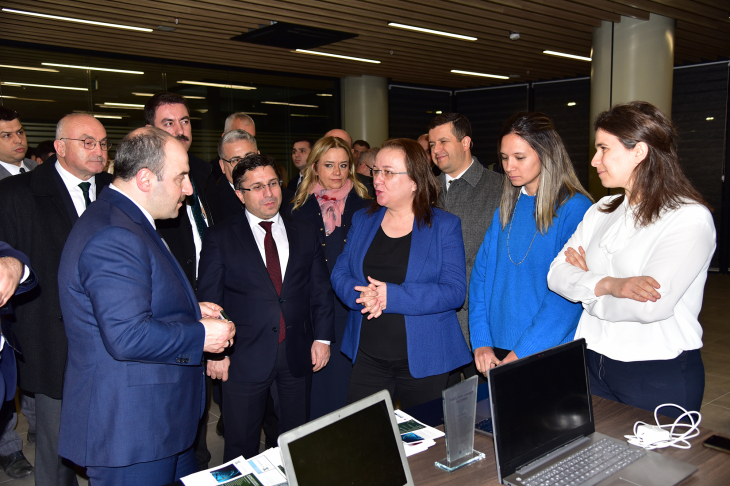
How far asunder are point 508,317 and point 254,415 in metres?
1.32

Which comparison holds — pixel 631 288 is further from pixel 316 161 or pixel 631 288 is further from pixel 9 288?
pixel 316 161

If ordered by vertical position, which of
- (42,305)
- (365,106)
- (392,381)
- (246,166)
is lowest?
(392,381)

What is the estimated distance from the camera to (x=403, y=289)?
2.37 metres

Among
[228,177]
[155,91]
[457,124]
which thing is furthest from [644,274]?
[155,91]

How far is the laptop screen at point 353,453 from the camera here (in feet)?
4.03

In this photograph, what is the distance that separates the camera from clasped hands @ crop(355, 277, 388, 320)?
2.33 metres

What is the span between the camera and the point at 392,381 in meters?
2.52

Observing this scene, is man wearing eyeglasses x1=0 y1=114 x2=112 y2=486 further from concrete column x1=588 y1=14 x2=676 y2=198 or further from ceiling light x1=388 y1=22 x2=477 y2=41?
concrete column x1=588 y1=14 x2=676 y2=198

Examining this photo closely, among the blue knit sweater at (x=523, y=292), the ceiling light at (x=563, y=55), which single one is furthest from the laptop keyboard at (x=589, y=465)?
the ceiling light at (x=563, y=55)

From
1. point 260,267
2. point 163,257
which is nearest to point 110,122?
point 260,267

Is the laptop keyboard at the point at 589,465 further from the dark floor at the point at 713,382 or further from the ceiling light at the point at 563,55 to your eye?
the ceiling light at the point at 563,55

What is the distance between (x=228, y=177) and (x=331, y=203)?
772mm

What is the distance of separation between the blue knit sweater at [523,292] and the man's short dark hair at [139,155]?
4.81 ft

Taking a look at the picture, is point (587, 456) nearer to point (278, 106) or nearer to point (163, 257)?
point (163, 257)
